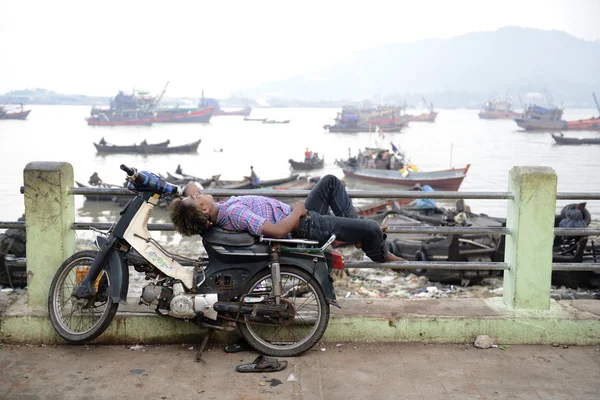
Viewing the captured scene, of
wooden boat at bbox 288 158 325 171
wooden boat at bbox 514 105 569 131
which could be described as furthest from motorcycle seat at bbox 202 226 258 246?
wooden boat at bbox 514 105 569 131

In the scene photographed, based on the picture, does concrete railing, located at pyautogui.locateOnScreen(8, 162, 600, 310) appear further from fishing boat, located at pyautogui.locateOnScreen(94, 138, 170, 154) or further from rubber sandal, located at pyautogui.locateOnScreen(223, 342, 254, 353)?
fishing boat, located at pyautogui.locateOnScreen(94, 138, 170, 154)

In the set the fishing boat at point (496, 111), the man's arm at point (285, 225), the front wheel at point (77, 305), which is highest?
the fishing boat at point (496, 111)

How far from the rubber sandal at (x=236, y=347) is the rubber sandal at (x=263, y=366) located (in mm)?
254

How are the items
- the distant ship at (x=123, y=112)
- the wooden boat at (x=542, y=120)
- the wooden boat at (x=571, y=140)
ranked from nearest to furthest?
the wooden boat at (x=571, y=140) < the wooden boat at (x=542, y=120) < the distant ship at (x=123, y=112)

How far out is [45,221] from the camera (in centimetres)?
486

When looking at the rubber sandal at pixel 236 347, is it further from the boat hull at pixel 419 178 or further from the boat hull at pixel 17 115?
the boat hull at pixel 17 115

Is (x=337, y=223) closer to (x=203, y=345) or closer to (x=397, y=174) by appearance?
(x=203, y=345)

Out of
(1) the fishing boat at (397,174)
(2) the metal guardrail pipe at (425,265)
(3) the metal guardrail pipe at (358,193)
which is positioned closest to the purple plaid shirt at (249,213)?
(3) the metal guardrail pipe at (358,193)

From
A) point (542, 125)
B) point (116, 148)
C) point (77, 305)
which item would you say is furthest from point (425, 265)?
point (542, 125)

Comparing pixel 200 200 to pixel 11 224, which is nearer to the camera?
pixel 200 200

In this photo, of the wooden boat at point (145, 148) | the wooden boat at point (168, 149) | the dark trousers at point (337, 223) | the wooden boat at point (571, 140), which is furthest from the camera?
the wooden boat at point (571, 140)

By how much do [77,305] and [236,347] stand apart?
1184 mm

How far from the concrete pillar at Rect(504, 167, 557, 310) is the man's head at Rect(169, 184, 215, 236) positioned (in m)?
2.23

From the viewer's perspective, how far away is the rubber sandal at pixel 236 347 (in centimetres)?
470
